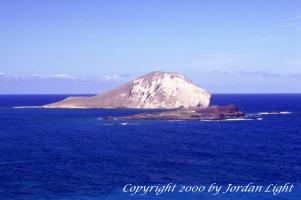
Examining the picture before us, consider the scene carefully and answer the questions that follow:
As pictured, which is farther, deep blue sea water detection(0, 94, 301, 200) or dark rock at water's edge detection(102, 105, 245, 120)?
dark rock at water's edge detection(102, 105, 245, 120)

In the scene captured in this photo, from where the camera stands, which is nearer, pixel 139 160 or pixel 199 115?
pixel 139 160

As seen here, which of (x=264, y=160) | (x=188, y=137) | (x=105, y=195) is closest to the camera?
(x=105, y=195)

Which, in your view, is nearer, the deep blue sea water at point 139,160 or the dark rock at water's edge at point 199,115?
the deep blue sea water at point 139,160

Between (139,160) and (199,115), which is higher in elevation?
(199,115)

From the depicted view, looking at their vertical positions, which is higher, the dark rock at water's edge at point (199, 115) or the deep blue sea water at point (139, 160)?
the dark rock at water's edge at point (199, 115)

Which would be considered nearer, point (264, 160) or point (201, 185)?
point (201, 185)

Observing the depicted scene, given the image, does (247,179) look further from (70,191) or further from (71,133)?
(71,133)

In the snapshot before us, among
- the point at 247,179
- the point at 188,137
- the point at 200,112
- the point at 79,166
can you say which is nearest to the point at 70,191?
the point at 79,166

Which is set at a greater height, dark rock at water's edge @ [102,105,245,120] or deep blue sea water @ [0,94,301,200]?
dark rock at water's edge @ [102,105,245,120]
